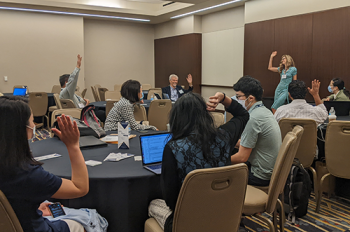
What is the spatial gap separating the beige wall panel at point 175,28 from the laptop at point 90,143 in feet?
28.6

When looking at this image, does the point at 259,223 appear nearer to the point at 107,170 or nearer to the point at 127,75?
the point at 107,170

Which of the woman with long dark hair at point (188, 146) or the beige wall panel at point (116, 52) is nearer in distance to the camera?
the woman with long dark hair at point (188, 146)

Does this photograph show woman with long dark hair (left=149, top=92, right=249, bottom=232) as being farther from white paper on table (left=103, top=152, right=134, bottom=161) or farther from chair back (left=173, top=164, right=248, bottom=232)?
white paper on table (left=103, top=152, right=134, bottom=161)

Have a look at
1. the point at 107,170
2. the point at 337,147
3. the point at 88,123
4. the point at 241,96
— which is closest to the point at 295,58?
the point at 337,147

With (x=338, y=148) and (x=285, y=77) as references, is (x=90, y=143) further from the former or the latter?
(x=285, y=77)

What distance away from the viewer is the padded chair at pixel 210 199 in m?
1.53

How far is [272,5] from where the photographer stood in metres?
8.05

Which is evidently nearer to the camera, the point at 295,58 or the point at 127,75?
the point at 295,58

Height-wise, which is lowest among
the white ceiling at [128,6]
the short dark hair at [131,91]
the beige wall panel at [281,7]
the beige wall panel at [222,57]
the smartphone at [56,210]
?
the smartphone at [56,210]

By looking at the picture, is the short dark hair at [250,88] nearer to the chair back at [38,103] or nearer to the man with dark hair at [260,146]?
the man with dark hair at [260,146]

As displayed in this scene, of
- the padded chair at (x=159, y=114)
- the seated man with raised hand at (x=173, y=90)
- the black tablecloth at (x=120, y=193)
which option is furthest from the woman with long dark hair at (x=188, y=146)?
the seated man with raised hand at (x=173, y=90)

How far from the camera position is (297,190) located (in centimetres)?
309

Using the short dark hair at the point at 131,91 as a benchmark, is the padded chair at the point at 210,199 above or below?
below

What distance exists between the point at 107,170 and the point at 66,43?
9923mm
